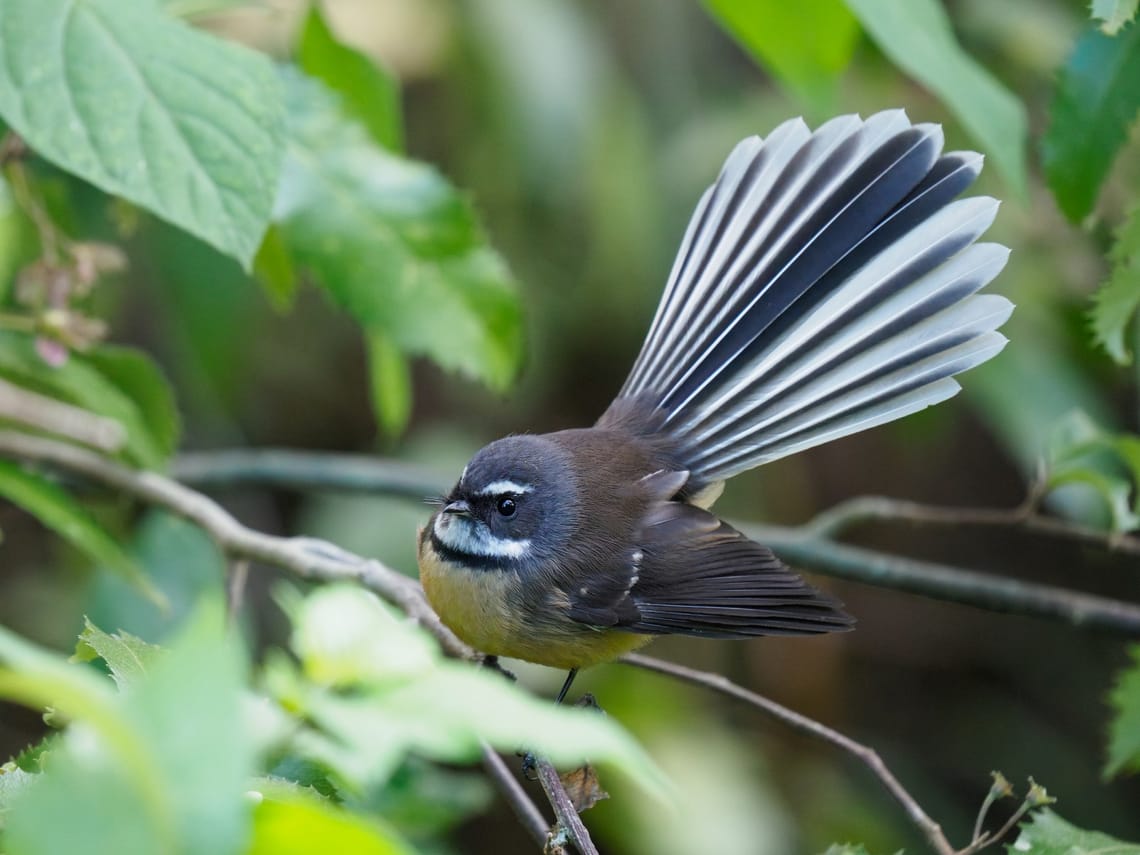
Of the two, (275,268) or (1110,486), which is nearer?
(1110,486)

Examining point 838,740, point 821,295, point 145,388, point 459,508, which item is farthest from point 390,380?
point 838,740

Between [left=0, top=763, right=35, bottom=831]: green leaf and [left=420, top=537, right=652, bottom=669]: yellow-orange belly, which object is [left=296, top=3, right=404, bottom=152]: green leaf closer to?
[left=420, top=537, right=652, bottom=669]: yellow-orange belly

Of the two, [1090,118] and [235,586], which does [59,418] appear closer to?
[235,586]

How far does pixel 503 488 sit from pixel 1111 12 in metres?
1.72

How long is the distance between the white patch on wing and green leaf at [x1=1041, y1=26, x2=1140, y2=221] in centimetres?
143

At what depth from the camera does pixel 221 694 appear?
0.80 m

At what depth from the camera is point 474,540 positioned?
3.03 meters

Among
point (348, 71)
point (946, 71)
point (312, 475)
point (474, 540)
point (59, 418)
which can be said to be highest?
point (348, 71)

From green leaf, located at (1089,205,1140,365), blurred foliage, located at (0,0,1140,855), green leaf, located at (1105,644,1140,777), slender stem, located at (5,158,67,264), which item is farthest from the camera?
slender stem, located at (5,158,67,264)

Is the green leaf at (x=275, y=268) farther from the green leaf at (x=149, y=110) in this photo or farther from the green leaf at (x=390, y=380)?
the green leaf at (x=149, y=110)

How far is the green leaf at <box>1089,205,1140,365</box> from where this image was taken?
225cm

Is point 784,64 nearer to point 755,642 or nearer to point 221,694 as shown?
point 221,694

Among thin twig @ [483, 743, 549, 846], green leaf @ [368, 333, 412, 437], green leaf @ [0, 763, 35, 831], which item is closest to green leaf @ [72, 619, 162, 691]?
green leaf @ [0, 763, 35, 831]

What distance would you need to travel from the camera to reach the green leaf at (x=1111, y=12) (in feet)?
5.96
